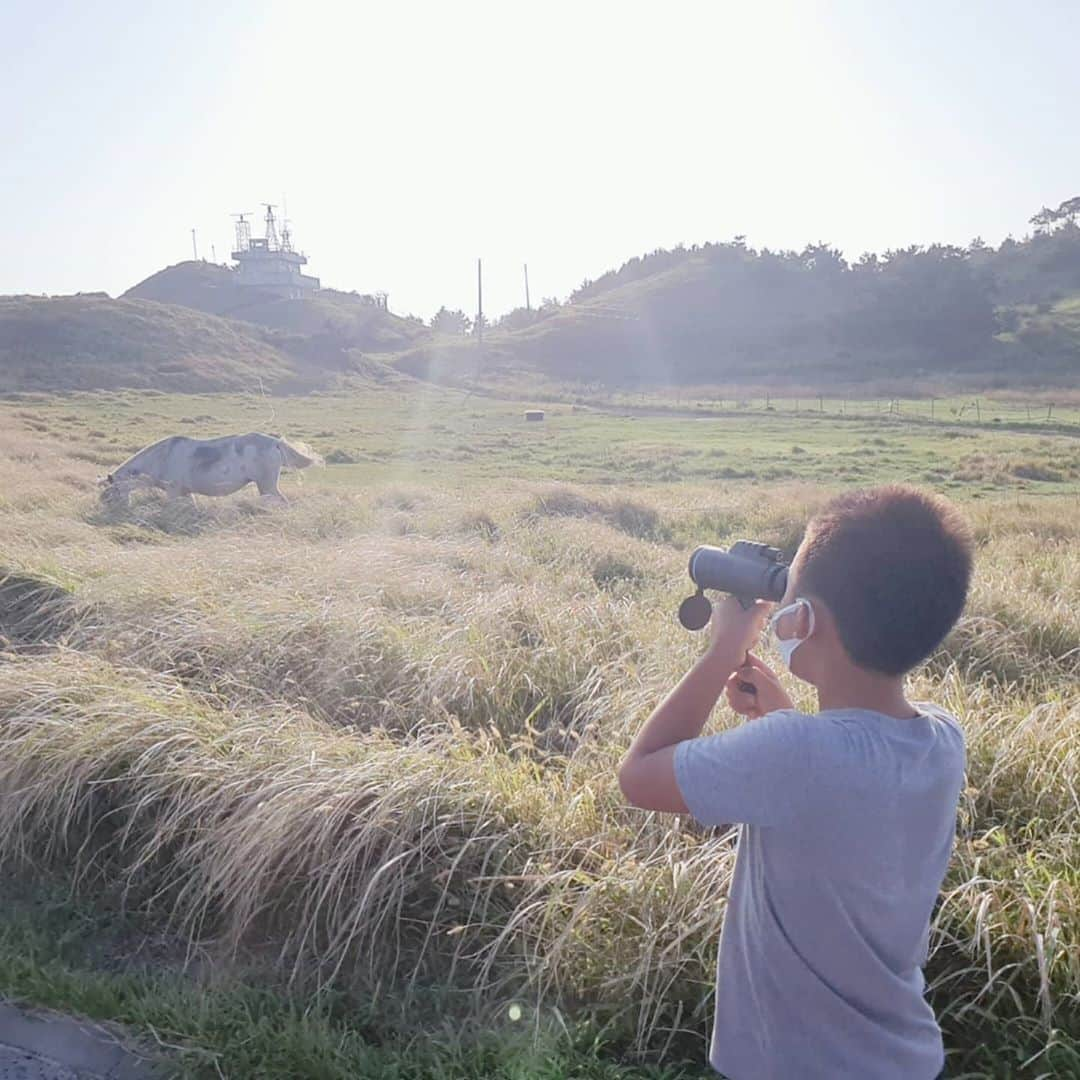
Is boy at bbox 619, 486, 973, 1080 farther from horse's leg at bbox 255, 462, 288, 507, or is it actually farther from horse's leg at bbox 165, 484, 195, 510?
horse's leg at bbox 255, 462, 288, 507

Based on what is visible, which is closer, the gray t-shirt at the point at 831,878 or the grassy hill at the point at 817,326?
the gray t-shirt at the point at 831,878

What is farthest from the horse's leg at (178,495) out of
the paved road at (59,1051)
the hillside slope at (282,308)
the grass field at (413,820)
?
the hillside slope at (282,308)

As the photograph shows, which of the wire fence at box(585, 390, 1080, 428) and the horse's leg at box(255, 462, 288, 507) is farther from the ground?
the wire fence at box(585, 390, 1080, 428)

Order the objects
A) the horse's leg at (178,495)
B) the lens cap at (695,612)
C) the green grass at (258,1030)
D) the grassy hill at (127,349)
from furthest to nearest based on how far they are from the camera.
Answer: the grassy hill at (127,349), the horse's leg at (178,495), the green grass at (258,1030), the lens cap at (695,612)

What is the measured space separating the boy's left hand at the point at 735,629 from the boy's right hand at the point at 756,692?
211 millimetres

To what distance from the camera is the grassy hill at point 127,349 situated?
45.3m

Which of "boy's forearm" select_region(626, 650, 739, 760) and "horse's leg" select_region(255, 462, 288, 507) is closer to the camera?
"boy's forearm" select_region(626, 650, 739, 760)

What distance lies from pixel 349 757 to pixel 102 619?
301cm

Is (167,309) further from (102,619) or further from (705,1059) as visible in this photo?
(705,1059)

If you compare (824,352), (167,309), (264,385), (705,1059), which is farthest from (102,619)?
(167,309)

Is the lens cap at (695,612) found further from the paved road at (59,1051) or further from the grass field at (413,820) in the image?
the paved road at (59,1051)

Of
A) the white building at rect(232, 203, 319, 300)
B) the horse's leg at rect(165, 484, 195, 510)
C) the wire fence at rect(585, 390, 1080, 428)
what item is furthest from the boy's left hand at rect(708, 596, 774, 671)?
the white building at rect(232, 203, 319, 300)

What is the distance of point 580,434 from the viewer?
28.2m

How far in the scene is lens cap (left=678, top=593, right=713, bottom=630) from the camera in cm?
220
